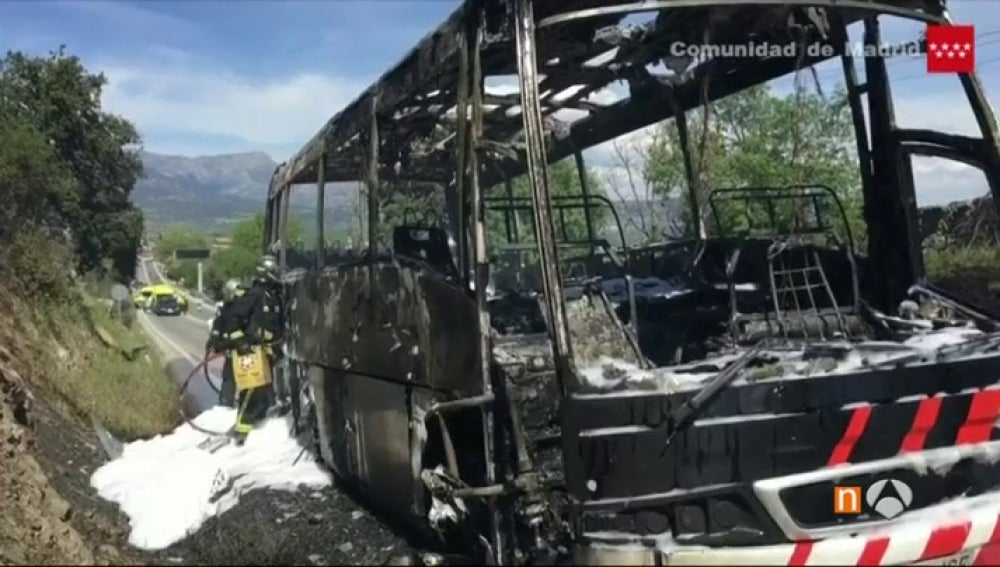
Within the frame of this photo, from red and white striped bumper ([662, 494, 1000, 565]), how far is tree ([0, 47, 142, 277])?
12.7 meters

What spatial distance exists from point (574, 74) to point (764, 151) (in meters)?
A: 1.13

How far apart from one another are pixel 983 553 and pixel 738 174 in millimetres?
2394

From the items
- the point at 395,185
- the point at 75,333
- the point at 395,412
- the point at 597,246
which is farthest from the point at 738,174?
the point at 75,333

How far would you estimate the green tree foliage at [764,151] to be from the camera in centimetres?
509

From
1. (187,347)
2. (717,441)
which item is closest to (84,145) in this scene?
(187,347)

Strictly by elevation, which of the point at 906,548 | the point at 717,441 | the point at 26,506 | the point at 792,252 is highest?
the point at 792,252

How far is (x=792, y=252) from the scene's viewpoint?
4.86 m

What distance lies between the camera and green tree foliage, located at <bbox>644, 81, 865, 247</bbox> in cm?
509

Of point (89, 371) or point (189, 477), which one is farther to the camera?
point (89, 371)

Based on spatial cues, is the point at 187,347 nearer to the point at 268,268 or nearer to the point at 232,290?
the point at 232,290

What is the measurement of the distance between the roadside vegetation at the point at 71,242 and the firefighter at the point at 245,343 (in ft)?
4.77

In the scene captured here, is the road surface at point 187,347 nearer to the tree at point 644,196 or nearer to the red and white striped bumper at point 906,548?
the tree at point 644,196

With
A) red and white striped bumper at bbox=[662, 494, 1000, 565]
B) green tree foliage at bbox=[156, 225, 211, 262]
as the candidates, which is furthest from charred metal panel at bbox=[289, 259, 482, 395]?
green tree foliage at bbox=[156, 225, 211, 262]

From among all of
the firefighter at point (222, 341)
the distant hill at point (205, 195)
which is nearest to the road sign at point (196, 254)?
the distant hill at point (205, 195)
